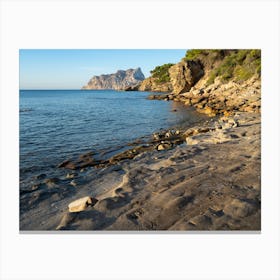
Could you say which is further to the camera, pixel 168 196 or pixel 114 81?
pixel 114 81

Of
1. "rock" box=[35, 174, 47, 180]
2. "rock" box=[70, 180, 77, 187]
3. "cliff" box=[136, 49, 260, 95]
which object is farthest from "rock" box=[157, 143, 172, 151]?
"cliff" box=[136, 49, 260, 95]

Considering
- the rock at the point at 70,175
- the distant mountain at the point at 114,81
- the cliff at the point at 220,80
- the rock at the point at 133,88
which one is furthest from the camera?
the rock at the point at 133,88

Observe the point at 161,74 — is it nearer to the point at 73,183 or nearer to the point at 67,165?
the point at 67,165

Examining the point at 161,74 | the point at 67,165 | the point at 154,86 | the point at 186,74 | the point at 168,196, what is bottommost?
the point at 168,196

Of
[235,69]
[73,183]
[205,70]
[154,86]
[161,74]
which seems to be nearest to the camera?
[73,183]

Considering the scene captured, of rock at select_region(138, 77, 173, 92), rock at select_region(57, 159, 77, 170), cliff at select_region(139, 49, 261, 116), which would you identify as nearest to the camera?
rock at select_region(57, 159, 77, 170)

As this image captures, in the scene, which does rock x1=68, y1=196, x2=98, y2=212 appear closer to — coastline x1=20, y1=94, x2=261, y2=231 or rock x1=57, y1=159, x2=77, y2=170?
coastline x1=20, y1=94, x2=261, y2=231

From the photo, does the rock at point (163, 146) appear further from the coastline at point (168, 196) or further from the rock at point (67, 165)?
the rock at point (67, 165)

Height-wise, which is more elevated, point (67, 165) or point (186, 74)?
point (186, 74)

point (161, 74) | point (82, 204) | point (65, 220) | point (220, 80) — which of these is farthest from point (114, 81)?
point (65, 220)

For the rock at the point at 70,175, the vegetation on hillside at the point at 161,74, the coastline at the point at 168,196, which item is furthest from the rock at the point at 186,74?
the rock at the point at 70,175
